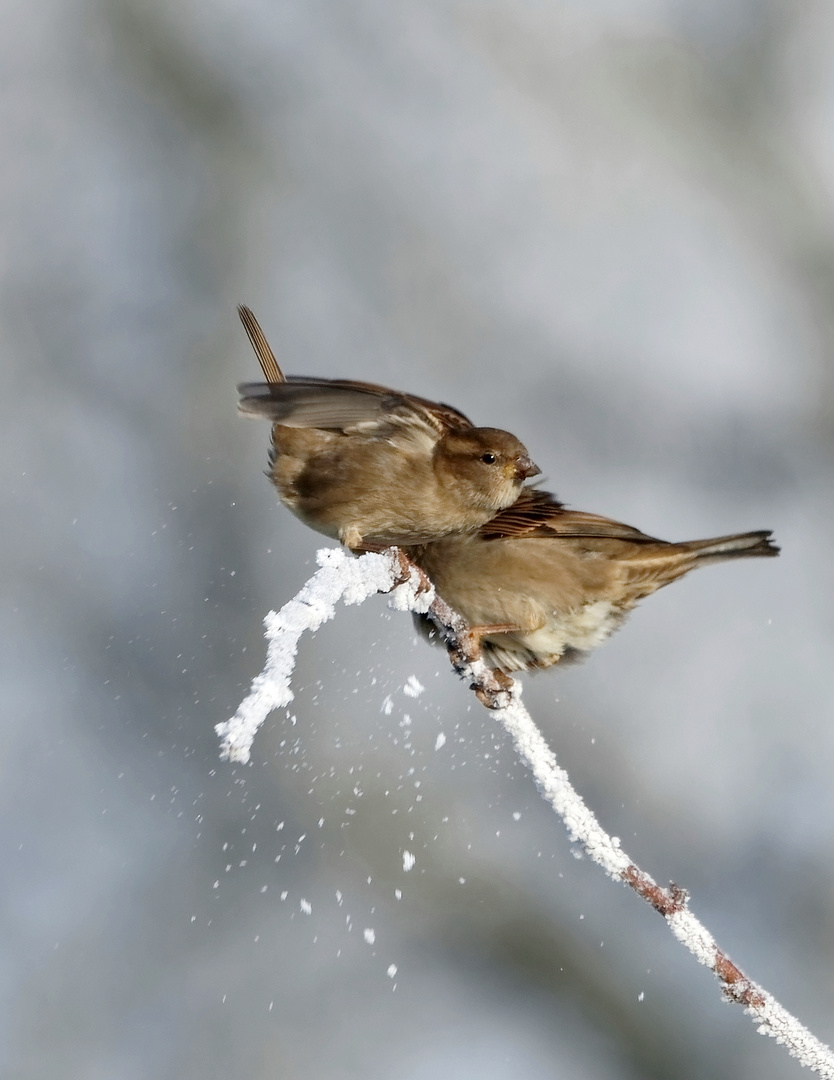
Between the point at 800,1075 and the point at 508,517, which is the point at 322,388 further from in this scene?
the point at 800,1075

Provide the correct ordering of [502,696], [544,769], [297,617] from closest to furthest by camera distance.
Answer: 1. [297,617]
2. [544,769]
3. [502,696]

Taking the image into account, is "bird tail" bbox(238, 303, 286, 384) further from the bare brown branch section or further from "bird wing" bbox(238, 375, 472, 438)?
the bare brown branch section

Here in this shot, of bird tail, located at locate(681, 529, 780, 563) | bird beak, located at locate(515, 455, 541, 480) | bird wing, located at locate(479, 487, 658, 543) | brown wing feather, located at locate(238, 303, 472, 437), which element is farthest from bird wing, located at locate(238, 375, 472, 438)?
Result: bird tail, located at locate(681, 529, 780, 563)

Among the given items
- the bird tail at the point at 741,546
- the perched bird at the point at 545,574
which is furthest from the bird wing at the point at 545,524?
the bird tail at the point at 741,546

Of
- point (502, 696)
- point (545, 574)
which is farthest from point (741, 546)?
point (502, 696)

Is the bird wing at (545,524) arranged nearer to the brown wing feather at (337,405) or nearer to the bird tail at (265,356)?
the brown wing feather at (337,405)

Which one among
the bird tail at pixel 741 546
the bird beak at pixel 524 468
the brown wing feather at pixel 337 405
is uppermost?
the bird tail at pixel 741 546

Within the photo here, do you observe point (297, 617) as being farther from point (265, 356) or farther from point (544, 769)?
point (265, 356)
